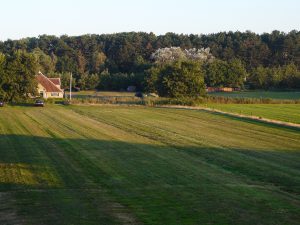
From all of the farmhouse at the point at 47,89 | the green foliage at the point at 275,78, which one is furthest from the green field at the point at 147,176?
the green foliage at the point at 275,78

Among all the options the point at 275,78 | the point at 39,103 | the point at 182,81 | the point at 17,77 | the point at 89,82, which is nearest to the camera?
the point at 39,103

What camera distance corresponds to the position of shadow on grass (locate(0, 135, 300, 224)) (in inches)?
543

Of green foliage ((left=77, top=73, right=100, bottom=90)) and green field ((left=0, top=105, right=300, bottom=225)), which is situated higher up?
green foliage ((left=77, top=73, right=100, bottom=90))

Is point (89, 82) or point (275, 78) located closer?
point (275, 78)

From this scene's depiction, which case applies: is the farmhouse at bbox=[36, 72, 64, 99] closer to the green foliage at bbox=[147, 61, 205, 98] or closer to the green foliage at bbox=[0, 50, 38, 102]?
the green foliage at bbox=[0, 50, 38, 102]

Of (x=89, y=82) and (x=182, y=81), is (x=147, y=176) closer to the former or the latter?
(x=182, y=81)

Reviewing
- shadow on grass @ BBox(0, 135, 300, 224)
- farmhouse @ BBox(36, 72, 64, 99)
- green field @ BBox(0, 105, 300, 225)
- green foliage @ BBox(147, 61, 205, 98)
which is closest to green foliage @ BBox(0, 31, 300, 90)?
farmhouse @ BBox(36, 72, 64, 99)

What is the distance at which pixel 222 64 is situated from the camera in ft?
400

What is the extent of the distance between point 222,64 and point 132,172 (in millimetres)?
104760

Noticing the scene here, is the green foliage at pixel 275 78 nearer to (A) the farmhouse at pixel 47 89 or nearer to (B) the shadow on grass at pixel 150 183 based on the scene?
(A) the farmhouse at pixel 47 89

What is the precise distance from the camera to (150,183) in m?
17.9

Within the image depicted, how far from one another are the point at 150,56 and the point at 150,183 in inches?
5356

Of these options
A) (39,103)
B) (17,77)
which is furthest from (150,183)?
(17,77)

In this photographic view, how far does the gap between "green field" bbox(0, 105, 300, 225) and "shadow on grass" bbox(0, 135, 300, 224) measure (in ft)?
0.10
